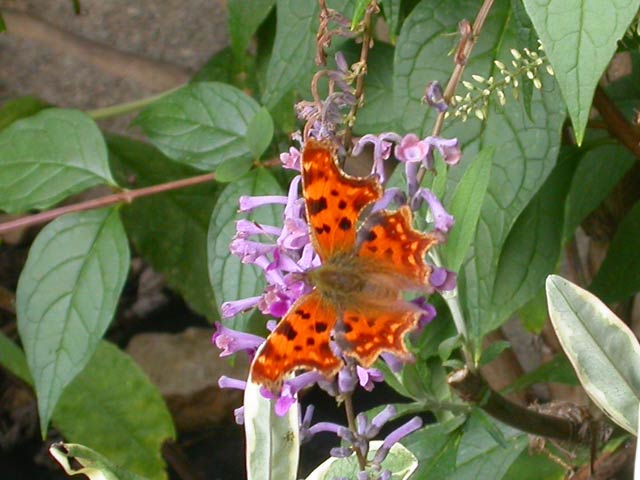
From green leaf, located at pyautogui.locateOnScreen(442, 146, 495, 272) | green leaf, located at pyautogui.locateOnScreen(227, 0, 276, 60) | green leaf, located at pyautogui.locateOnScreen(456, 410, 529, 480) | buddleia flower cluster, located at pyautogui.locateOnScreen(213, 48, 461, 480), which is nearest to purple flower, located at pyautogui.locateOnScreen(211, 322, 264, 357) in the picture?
buddleia flower cluster, located at pyautogui.locateOnScreen(213, 48, 461, 480)

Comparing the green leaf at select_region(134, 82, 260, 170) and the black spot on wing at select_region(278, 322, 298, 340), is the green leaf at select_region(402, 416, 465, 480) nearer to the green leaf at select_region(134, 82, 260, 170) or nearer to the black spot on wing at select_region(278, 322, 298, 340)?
the black spot on wing at select_region(278, 322, 298, 340)

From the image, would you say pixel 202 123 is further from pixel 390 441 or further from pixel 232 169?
pixel 390 441

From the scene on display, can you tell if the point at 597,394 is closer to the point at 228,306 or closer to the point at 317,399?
the point at 228,306

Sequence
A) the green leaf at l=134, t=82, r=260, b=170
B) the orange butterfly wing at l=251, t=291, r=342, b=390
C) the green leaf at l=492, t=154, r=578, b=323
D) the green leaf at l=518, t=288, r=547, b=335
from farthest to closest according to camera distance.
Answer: the green leaf at l=518, t=288, r=547, b=335 → the green leaf at l=134, t=82, r=260, b=170 → the green leaf at l=492, t=154, r=578, b=323 → the orange butterfly wing at l=251, t=291, r=342, b=390

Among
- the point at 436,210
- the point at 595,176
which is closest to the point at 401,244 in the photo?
the point at 436,210

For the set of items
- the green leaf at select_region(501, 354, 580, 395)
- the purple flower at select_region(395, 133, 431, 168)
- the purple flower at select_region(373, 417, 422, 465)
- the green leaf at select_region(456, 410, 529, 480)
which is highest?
the purple flower at select_region(395, 133, 431, 168)

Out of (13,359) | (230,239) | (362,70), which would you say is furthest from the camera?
(13,359)
